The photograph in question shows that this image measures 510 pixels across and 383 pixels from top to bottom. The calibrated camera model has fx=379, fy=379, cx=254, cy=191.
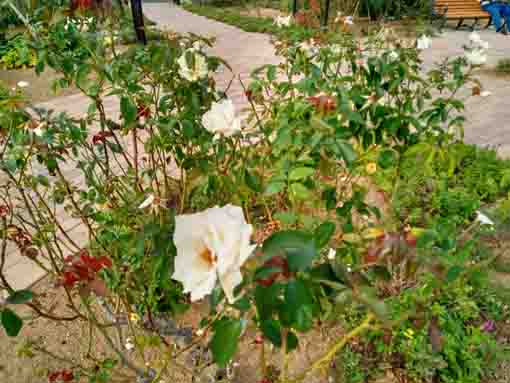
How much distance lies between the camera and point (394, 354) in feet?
4.94

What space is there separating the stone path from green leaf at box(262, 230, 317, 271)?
1560 millimetres

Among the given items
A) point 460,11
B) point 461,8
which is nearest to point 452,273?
point 460,11

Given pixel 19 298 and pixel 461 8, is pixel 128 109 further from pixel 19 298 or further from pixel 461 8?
pixel 461 8

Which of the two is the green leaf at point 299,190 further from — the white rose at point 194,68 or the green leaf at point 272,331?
the white rose at point 194,68

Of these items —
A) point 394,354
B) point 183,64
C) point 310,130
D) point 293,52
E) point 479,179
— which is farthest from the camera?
point 479,179

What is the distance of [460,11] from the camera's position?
816 cm

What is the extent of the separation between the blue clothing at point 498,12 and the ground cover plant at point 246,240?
23.4 feet

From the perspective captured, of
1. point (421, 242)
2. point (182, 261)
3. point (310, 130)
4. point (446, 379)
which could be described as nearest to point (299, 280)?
point (182, 261)

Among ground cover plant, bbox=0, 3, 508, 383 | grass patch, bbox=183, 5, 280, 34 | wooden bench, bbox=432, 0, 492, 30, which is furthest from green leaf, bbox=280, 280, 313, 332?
wooden bench, bbox=432, 0, 492, 30

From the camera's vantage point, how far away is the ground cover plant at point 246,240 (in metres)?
0.66

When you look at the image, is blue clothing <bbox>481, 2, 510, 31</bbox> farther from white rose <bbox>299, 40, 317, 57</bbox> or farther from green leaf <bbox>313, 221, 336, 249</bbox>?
green leaf <bbox>313, 221, 336, 249</bbox>

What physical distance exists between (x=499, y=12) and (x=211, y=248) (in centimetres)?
916

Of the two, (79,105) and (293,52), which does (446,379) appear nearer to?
(293,52)

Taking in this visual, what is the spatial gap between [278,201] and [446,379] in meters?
1.07
